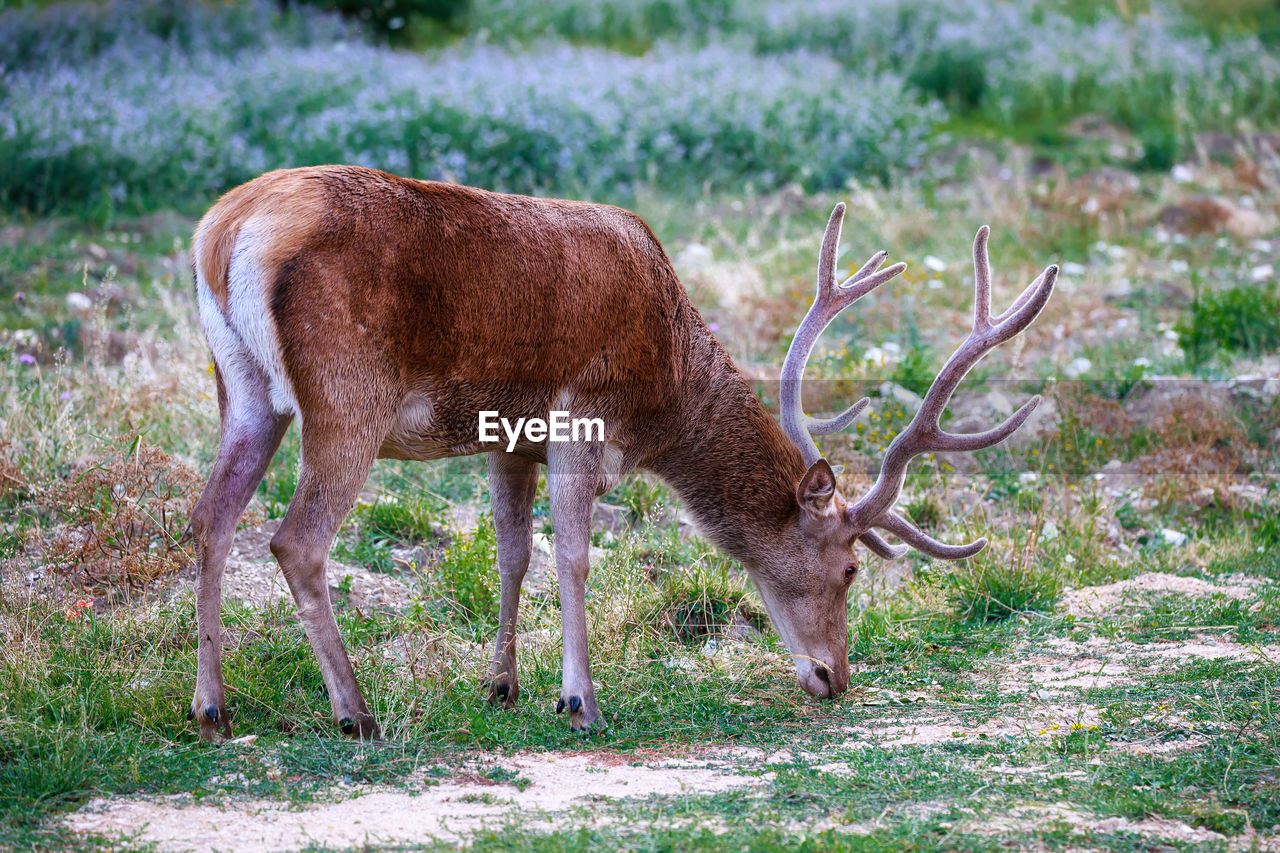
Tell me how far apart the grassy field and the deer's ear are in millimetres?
833

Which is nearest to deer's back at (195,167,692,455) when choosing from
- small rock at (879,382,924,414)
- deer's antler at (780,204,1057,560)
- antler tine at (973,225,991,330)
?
deer's antler at (780,204,1057,560)

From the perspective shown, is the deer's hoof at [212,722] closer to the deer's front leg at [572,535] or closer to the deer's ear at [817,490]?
the deer's front leg at [572,535]

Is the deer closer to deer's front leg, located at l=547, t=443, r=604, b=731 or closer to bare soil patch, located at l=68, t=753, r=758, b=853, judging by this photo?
deer's front leg, located at l=547, t=443, r=604, b=731

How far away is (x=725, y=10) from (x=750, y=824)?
2041 centimetres

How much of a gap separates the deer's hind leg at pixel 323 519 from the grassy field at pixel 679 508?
231mm

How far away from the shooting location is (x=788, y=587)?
5.32m

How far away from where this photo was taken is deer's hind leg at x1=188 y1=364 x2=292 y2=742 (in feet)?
14.9

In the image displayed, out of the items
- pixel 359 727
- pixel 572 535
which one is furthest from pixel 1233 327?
pixel 359 727

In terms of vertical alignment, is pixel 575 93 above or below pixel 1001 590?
above

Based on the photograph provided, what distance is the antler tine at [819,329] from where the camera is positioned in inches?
218

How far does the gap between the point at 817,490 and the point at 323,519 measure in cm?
204

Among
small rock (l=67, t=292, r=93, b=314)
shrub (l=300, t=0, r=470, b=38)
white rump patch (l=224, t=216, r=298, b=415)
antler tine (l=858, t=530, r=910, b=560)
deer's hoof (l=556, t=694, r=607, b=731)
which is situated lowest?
deer's hoof (l=556, t=694, r=607, b=731)

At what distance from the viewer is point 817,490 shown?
5215mm

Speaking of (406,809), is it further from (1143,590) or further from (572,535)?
(1143,590)
